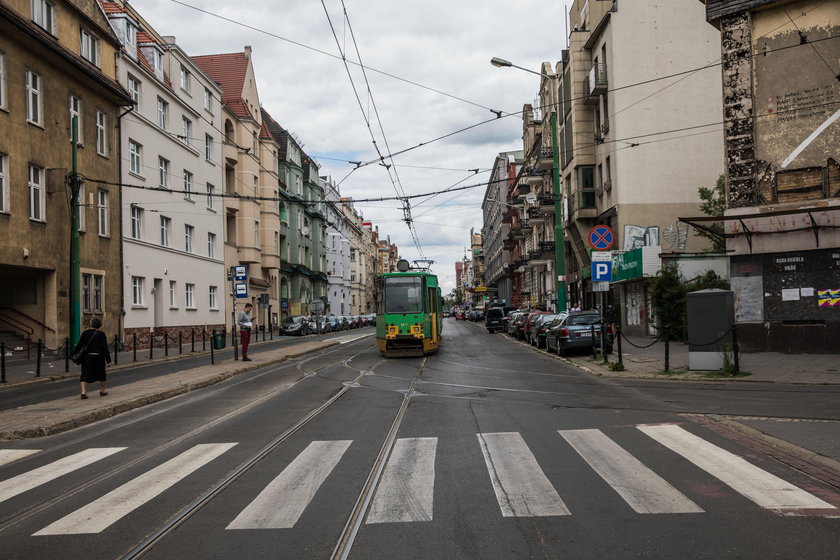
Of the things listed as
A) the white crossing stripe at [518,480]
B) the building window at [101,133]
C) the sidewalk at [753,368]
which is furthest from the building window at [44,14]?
the white crossing stripe at [518,480]

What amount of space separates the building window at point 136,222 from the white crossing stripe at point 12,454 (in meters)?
24.9

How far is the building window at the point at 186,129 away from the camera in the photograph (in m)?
38.6

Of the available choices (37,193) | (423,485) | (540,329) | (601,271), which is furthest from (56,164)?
(423,485)

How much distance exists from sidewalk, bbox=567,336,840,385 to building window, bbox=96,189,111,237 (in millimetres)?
19776

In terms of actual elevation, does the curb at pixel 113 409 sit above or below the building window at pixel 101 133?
below

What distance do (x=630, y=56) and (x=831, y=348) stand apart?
1887 centimetres

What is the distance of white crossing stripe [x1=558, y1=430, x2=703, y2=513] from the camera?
215 inches

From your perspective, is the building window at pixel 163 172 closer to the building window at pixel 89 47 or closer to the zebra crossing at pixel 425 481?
the building window at pixel 89 47

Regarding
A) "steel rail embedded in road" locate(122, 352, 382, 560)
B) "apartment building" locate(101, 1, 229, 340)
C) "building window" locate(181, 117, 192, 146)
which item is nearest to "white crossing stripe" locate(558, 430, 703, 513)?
"steel rail embedded in road" locate(122, 352, 382, 560)

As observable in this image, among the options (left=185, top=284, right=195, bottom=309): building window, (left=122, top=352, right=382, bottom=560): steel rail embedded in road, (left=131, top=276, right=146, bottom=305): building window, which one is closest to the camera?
(left=122, top=352, right=382, bottom=560): steel rail embedded in road

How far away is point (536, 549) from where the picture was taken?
454 cm

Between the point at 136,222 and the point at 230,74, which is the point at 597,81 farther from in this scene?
the point at 230,74

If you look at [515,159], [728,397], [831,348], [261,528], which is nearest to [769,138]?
[831,348]

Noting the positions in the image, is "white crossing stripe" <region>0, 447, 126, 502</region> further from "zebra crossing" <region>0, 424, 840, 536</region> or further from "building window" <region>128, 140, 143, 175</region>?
"building window" <region>128, 140, 143, 175</region>
